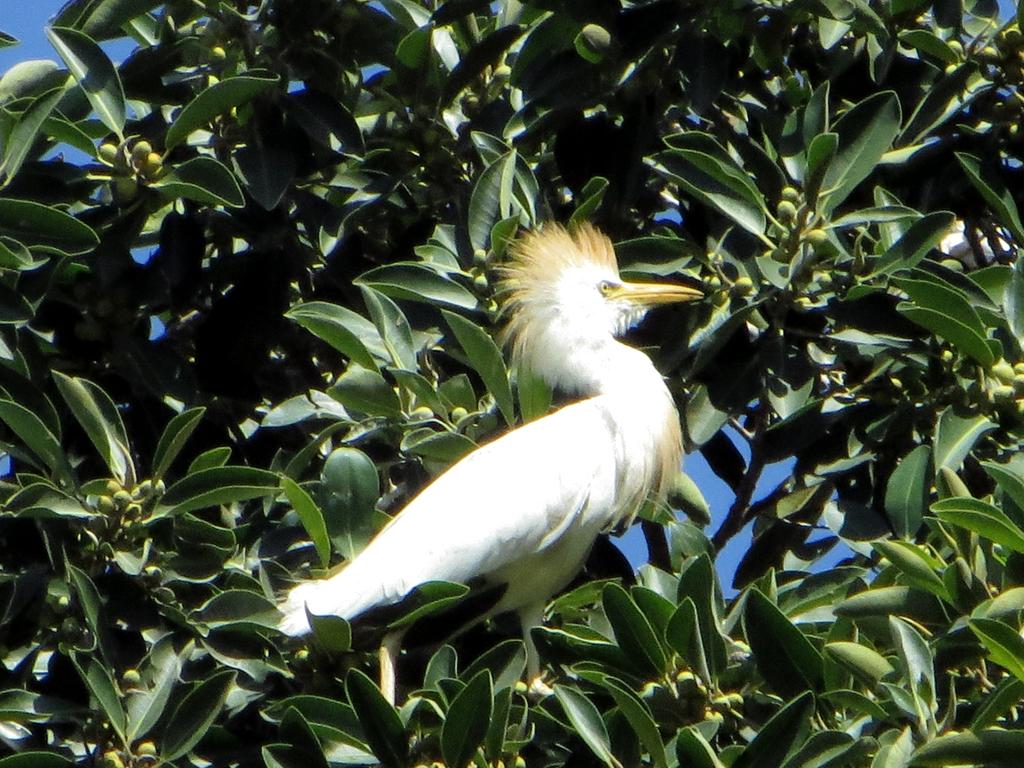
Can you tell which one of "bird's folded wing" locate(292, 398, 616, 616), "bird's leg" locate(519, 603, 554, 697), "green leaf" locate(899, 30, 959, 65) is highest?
"green leaf" locate(899, 30, 959, 65)

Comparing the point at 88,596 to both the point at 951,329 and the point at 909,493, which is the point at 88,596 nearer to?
the point at 909,493

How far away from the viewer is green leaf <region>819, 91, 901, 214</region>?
3924 millimetres

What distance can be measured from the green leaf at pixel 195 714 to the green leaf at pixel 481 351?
0.89 m

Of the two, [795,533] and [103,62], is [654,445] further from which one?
[103,62]

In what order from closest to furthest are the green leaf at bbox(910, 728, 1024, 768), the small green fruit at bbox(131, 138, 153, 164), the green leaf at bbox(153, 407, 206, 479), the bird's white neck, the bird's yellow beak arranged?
the green leaf at bbox(910, 728, 1024, 768)
the green leaf at bbox(153, 407, 206, 479)
the small green fruit at bbox(131, 138, 153, 164)
the bird's yellow beak
the bird's white neck

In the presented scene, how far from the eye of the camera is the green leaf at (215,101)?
12.5 ft

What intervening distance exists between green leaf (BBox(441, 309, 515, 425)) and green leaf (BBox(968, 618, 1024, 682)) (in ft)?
4.50

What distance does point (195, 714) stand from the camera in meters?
3.49

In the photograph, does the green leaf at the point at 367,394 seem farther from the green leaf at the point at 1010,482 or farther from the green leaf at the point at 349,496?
the green leaf at the point at 1010,482

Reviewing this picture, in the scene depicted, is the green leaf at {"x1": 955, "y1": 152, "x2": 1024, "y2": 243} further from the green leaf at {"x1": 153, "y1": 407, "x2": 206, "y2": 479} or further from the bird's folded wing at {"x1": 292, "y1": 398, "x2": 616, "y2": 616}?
the green leaf at {"x1": 153, "y1": 407, "x2": 206, "y2": 479}

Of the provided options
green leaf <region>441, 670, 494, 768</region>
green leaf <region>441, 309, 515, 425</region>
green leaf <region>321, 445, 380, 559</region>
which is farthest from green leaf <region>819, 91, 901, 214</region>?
green leaf <region>441, 670, 494, 768</region>

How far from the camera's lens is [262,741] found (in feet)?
12.6

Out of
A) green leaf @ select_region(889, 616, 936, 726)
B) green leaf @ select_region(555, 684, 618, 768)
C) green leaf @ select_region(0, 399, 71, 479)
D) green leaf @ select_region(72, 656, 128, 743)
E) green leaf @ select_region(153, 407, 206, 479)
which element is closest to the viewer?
green leaf @ select_region(889, 616, 936, 726)

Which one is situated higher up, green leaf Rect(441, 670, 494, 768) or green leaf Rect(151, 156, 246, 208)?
green leaf Rect(151, 156, 246, 208)
